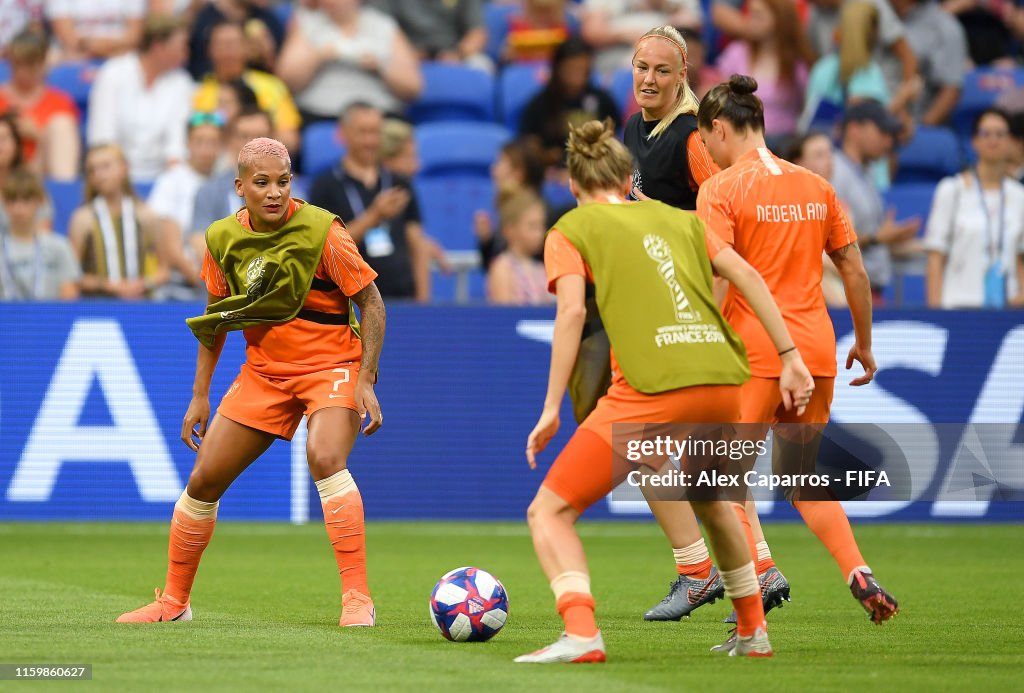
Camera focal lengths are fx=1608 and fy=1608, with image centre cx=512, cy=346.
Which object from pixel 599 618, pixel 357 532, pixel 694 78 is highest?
pixel 694 78

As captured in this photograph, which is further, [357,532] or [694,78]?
[694,78]

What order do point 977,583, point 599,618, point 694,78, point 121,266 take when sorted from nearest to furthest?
point 599,618, point 977,583, point 121,266, point 694,78

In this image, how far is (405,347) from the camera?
39.5 ft

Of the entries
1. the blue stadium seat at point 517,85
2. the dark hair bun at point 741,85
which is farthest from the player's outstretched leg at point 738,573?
the blue stadium seat at point 517,85

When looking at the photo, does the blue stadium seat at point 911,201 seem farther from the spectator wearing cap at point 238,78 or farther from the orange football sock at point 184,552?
the orange football sock at point 184,552

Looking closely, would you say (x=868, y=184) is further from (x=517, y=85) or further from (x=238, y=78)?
(x=238, y=78)

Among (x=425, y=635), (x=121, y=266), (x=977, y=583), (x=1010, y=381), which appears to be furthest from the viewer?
(x=121, y=266)

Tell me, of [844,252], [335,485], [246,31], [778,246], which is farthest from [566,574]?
[246,31]

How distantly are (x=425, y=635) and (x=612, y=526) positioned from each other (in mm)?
5426

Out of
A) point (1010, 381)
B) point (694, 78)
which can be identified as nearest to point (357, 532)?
point (1010, 381)

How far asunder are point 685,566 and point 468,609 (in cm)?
133

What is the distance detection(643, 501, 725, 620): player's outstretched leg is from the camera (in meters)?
7.48

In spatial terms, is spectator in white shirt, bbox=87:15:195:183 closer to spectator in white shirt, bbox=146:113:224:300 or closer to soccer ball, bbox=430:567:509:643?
spectator in white shirt, bbox=146:113:224:300

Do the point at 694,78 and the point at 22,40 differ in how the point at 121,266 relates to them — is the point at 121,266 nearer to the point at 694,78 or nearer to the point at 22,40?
the point at 22,40
